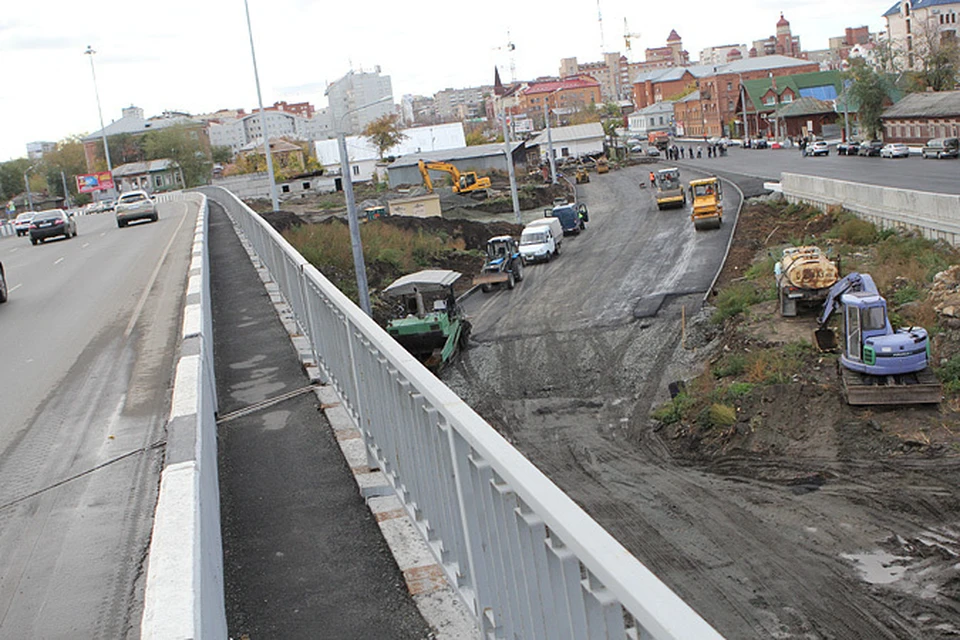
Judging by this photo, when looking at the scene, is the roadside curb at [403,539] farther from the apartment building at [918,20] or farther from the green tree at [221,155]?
the green tree at [221,155]

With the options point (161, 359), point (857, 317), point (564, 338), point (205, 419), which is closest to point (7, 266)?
point (564, 338)

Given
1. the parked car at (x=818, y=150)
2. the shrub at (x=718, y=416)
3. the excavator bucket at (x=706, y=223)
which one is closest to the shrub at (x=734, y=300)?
the shrub at (x=718, y=416)

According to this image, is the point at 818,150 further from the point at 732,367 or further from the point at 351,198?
the point at 351,198

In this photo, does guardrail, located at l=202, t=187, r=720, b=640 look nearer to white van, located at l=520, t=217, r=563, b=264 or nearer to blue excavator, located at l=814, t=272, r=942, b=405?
blue excavator, located at l=814, t=272, r=942, b=405

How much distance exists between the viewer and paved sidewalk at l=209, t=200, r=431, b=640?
5.11 m

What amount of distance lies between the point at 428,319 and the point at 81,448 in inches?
748

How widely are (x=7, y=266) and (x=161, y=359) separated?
68.3 ft

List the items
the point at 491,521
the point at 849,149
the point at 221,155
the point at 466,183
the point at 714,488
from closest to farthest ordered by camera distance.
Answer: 1. the point at 491,521
2. the point at 714,488
3. the point at 466,183
4. the point at 849,149
5. the point at 221,155

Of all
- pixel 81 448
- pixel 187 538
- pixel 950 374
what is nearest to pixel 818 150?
pixel 950 374

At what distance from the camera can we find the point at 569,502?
2.96m

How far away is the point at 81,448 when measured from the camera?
931cm

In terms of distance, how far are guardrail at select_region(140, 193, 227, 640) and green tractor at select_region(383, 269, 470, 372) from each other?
20.0 m

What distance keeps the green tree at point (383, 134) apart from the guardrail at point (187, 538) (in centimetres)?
12335

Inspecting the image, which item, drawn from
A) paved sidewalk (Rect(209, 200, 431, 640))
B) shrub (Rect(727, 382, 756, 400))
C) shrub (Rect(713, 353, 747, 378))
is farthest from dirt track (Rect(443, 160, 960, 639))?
paved sidewalk (Rect(209, 200, 431, 640))
